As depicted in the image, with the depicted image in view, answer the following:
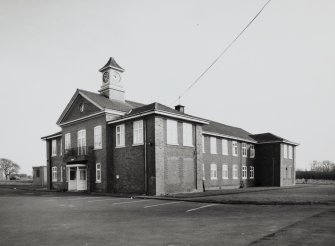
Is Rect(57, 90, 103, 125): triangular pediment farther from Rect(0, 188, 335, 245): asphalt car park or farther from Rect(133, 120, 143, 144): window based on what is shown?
Rect(0, 188, 335, 245): asphalt car park

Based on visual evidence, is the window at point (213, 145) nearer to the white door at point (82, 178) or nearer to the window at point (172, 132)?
the window at point (172, 132)

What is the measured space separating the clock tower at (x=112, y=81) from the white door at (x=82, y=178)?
748 centimetres

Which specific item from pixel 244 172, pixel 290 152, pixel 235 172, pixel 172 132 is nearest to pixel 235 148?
pixel 235 172

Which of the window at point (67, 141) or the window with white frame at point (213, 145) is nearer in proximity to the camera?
the window at point (67, 141)

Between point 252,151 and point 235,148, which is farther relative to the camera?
point 252,151

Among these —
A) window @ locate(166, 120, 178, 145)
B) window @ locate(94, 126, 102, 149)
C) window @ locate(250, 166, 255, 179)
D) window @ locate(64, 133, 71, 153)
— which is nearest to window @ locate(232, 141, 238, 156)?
window @ locate(250, 166, 255, 179)

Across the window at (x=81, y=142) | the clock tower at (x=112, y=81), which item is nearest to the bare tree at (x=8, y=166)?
the window at (x=81, y=142)

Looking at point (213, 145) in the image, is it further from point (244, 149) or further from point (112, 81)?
point (112, 81)

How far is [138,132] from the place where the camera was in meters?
25.6

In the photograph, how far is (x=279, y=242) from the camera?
7688mm

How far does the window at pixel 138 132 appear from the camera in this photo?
25328 millimetres

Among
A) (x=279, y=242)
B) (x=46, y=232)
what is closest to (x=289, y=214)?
(x=279, y=242)

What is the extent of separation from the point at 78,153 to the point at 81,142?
42.8 inches

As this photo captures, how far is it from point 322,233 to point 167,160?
1676 centimetres
